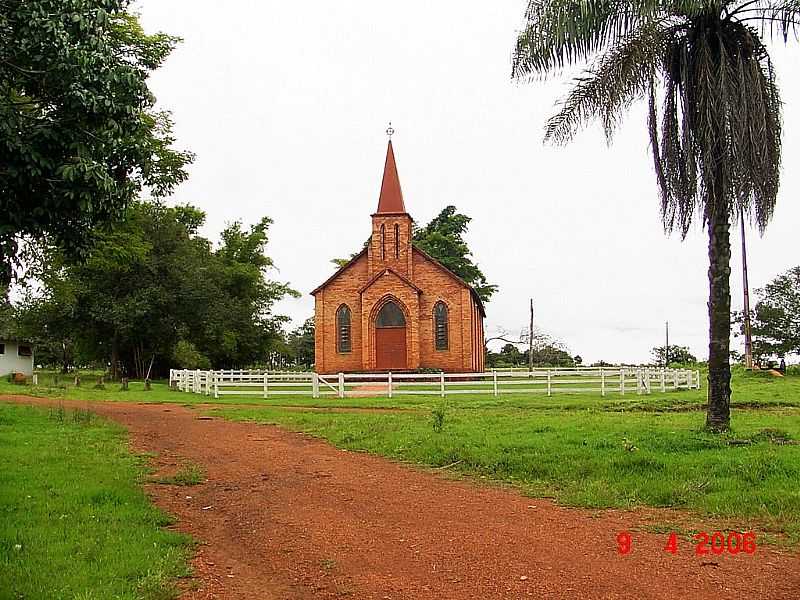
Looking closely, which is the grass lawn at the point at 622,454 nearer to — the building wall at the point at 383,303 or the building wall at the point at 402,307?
the building wall at the point at 383,303

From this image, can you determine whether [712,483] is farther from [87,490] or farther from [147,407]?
[147,407]

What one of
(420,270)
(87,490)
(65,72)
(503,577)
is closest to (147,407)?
(87,490)

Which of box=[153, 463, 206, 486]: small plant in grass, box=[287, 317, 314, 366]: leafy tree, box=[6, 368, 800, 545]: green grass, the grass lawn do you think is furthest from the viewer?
box=[287, 317, 314, 366]: leafy tree

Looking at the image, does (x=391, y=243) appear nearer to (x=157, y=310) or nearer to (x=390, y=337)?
(x=390, y=337)

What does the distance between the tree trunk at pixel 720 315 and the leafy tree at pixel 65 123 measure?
9.24 m

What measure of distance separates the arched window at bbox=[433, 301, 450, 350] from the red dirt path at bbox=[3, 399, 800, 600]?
105 ft

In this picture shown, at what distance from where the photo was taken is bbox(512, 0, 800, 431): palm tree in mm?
12719

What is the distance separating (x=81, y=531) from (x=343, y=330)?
121 feet

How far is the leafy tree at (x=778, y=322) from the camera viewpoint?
47.7 meters

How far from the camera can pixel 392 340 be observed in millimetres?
43406
